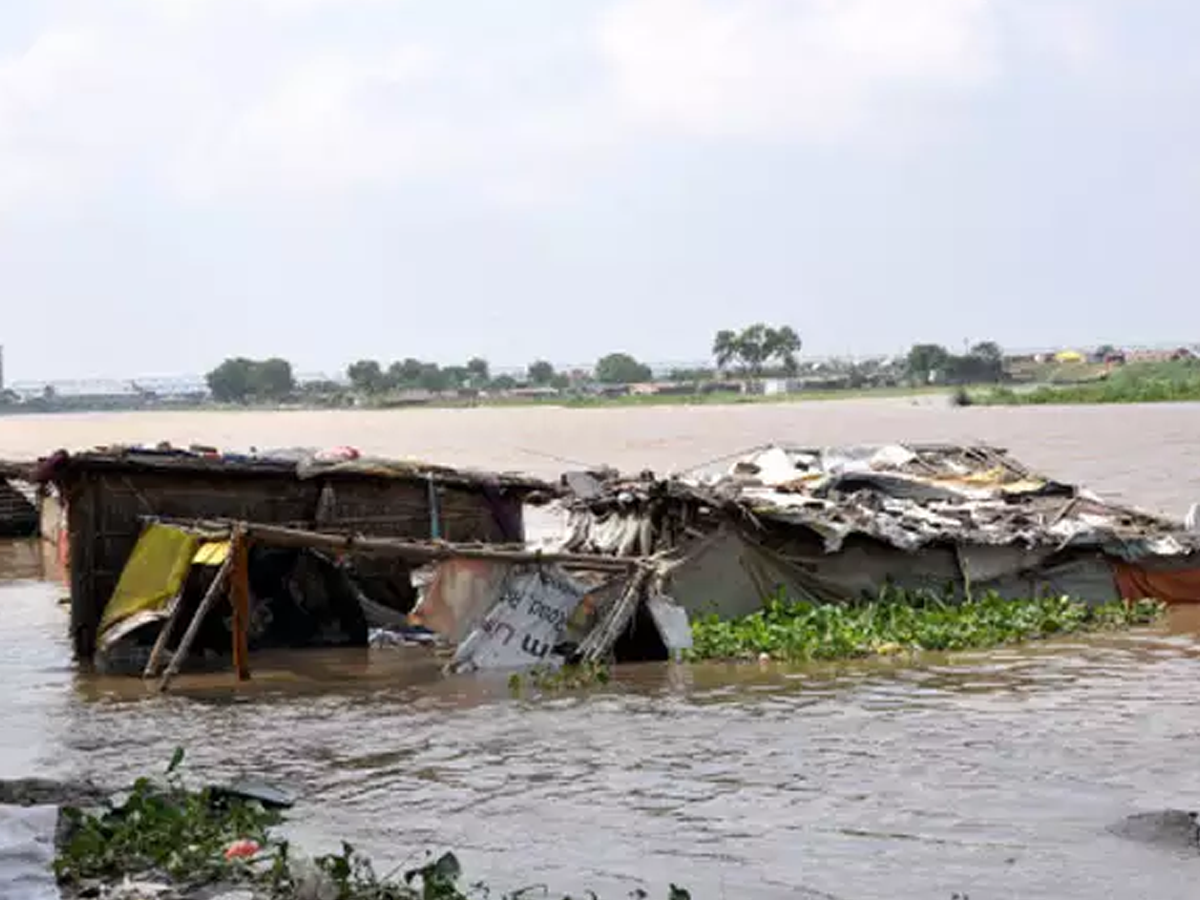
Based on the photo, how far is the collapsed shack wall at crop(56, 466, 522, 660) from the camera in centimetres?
1350

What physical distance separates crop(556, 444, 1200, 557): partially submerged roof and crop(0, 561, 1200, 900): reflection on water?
136cm

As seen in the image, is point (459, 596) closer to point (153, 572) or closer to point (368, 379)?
point (153, 572)

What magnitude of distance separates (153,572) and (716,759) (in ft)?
16.6

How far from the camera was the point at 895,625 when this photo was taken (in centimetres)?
1366

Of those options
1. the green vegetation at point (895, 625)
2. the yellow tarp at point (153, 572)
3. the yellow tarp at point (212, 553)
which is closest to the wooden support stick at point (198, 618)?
the yellow tarp at point (212, 553)

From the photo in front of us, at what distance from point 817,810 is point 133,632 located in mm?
6383

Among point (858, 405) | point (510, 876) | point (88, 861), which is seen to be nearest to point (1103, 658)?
point (510, 876)

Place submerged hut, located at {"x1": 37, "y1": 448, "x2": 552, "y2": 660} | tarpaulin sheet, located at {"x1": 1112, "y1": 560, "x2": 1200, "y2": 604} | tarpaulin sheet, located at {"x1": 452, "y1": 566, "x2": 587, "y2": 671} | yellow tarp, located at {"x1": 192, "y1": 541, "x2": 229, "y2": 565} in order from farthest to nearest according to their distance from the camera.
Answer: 1. tarpaulin sheet, located at {"x1": 1112, "y1": 560, "x2": 1200, "y2": 604}
2. submerged hut, located at {"x1": 37, "y1": 448, "x2": 552, "y2": 660}
3. tarpaulin sheet, located at {"x1": 452, "y1": 566, "x2": 587, "y2": 671}
4. yellow tarp, located at {"x1": 192, "y1": 541, "x2": 229, "y2": 565}

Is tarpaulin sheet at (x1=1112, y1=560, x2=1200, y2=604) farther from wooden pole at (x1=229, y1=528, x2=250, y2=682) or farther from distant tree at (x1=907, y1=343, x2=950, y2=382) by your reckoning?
distant tree at (x1=907, y1=343, x2=950, y2=382)

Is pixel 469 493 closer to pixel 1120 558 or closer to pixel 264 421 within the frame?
pixel 1120 558

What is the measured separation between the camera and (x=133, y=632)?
13.0m

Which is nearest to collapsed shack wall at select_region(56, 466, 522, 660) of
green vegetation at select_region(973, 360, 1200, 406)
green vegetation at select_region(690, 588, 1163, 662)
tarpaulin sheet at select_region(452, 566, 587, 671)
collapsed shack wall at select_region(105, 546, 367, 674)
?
collapsed shack wall at select_region(105, 546, 367, 674)

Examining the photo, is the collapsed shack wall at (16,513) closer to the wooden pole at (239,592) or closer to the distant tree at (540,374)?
the wooden pole at (239,592)

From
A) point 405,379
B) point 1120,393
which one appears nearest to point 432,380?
point 405,379
